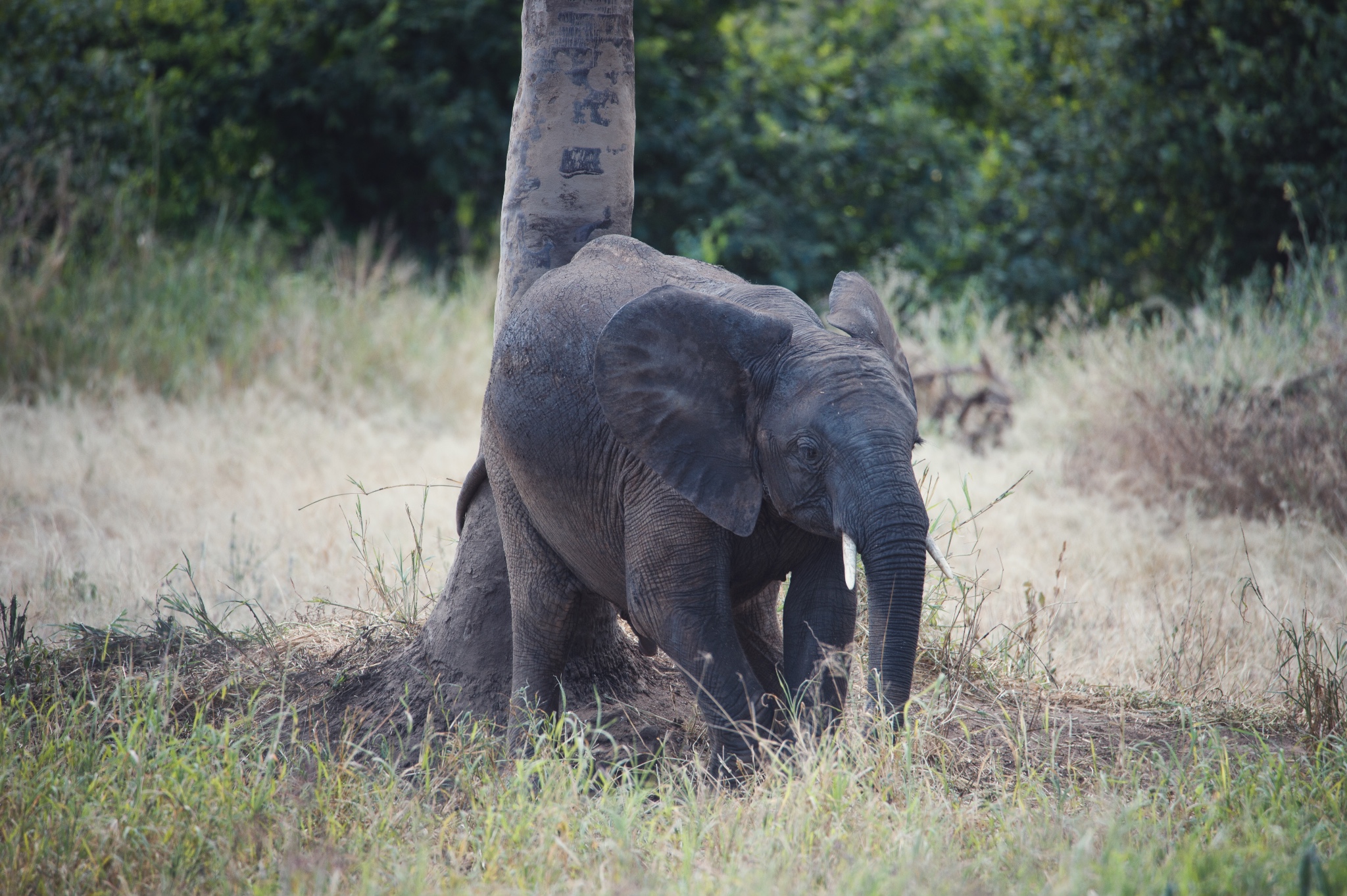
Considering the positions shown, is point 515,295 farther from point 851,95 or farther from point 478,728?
point 851,95

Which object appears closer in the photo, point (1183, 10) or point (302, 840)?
point (302, 840)

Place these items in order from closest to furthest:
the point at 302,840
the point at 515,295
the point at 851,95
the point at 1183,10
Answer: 1. the point at 302,840
2. the point at 515,295
3. the point at 1183,10
4. the point at 851,95

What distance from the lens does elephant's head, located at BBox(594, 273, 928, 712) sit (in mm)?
2930

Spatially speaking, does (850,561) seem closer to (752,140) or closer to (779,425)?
(779,425)

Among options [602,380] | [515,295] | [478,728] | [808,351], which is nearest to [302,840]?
[478,728]

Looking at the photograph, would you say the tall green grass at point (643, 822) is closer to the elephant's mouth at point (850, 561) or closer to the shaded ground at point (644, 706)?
the shaded ground at point (644, 706)

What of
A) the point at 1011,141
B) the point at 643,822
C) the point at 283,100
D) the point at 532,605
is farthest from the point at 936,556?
the point at 1011,141

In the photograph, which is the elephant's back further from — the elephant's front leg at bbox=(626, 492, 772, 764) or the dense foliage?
the dense foliage

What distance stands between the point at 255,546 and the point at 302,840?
371 centimetres

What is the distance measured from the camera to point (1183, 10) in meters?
12.0

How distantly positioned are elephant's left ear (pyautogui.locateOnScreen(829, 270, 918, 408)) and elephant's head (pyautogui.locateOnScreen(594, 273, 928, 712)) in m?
0.05

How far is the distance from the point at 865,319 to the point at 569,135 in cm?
152

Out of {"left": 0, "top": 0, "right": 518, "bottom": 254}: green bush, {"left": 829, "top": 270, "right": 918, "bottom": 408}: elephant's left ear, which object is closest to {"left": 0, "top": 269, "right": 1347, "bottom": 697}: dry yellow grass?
{"left": 829, "top": 270, "right": 918, "bottom": 408}: elephant's left ear

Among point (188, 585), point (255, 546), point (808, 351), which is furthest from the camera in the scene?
point (255, 546)
